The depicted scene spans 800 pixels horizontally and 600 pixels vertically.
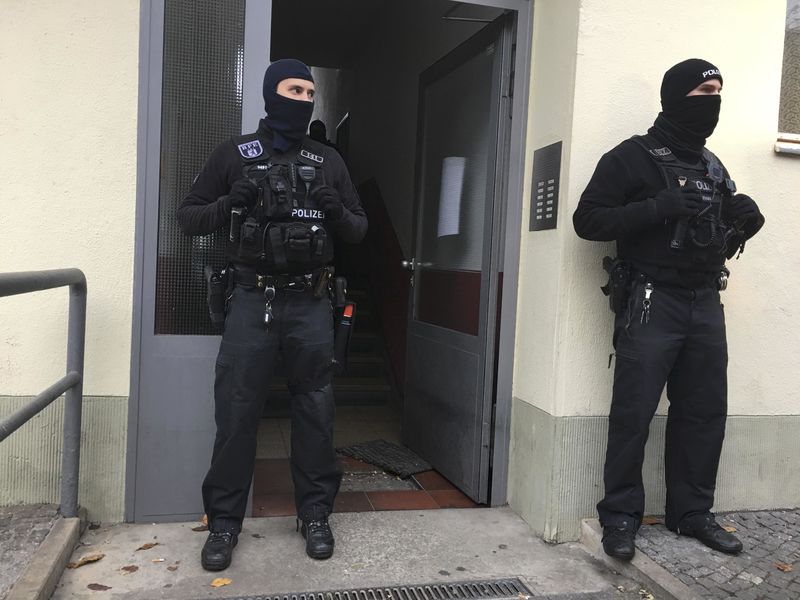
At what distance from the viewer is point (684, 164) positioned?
2.96 m

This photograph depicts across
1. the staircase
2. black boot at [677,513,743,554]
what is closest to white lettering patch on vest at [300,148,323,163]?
black boot at [677,513,743,554]

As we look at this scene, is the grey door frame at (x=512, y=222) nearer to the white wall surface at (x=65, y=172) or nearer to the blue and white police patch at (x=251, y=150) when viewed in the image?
the blue and white police patch at (x=251, y=150)

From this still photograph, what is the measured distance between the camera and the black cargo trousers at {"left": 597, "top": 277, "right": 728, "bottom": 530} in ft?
9.63

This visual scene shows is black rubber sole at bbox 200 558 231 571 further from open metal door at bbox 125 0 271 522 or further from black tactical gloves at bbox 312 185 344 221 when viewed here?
black tactical gloves at bbox 312 185 344 221

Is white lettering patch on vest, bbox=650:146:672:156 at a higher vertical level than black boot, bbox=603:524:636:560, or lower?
higher

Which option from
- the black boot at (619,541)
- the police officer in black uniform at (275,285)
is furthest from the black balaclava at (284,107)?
the black boot at (619,541)

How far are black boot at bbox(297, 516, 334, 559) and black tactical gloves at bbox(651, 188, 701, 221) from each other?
1.86 metres

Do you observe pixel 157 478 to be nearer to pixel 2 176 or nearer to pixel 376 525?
pixel 376 525

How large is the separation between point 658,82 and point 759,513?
2131 mm

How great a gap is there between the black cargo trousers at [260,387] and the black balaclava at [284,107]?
0.63 m

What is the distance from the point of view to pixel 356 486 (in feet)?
13.0

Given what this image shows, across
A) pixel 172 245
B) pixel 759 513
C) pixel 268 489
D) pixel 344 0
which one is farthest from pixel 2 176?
pixel 344 0

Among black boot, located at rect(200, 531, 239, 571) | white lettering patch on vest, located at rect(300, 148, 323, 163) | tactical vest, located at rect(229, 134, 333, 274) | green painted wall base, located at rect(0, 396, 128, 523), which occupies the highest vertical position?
white lettering patch on vest, located at rect(300, 148, 323, 163)

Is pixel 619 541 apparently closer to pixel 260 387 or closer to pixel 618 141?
pixel 260 387
